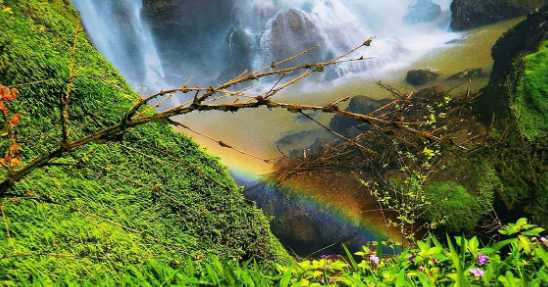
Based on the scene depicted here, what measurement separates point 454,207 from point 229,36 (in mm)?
15412

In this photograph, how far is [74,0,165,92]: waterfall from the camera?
677 inches

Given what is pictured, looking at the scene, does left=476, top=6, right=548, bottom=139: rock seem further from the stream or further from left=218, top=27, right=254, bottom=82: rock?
left=218, top=27, right=254, bottom=82: rock

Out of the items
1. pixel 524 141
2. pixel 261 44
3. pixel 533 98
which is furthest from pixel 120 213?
pixel 261 44

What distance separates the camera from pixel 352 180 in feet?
24.3

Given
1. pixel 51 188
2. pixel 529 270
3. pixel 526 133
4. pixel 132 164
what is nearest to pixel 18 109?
pixel 51 188

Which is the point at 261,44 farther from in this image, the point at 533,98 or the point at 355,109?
the point at 533,98

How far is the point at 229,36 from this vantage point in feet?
64.8

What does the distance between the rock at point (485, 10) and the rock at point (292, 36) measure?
19.6ft

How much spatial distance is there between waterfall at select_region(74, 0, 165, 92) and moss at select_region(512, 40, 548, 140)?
45.0ft

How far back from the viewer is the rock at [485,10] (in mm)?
17650

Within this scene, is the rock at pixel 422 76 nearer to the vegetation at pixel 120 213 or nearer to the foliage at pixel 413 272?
the vegetation at pixel 120 213

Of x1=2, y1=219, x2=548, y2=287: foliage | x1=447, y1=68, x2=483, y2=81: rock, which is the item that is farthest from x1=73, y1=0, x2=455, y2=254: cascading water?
x1=2, y1=219, x2=548, y2=287: foliage

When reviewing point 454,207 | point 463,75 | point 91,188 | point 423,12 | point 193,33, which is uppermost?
Result: point 193,33

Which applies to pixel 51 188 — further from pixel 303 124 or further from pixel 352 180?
pixel 303 124
